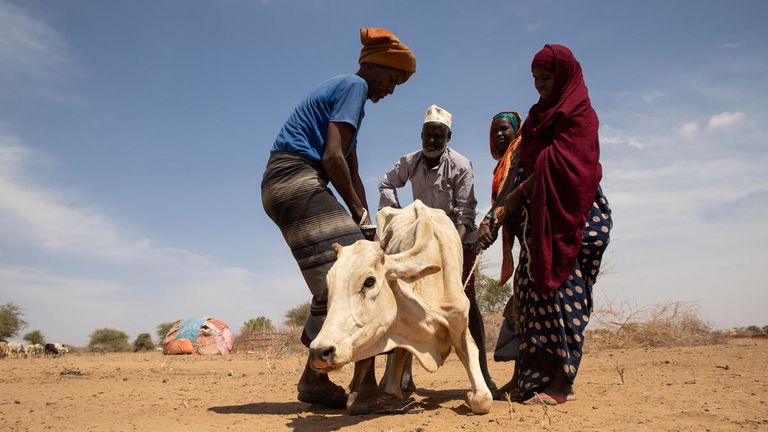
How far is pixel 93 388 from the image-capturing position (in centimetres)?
605

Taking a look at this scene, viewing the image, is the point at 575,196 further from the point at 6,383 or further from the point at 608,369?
the point at 6,383

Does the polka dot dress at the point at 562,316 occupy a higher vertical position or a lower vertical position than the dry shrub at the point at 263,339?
higher

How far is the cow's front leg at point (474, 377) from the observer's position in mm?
3893

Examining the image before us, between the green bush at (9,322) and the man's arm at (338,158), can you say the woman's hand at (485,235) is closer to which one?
the man's arm at (338,158)

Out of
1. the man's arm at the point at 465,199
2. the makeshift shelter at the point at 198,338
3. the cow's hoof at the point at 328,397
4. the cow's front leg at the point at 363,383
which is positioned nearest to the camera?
the cow's front leg at the point at 363,383

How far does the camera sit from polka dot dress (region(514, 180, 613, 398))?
14.2 ft

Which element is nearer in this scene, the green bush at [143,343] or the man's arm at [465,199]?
the man's arm at [465,199]

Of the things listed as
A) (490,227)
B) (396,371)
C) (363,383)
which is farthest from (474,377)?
(490,227)

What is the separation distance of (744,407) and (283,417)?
3239mm

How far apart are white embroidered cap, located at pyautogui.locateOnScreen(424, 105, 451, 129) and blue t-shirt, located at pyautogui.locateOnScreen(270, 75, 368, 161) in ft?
4.31

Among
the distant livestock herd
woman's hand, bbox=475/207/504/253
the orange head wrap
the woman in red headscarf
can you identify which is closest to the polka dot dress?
the woman in red headscarf

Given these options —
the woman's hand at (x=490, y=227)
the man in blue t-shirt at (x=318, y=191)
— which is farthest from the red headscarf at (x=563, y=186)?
the man in blue t-shirt at (x=318, y=191)

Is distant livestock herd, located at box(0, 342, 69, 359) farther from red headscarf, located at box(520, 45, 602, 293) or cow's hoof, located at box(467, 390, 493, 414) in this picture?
red headscarf, located at box(520, 45, 602, 293)

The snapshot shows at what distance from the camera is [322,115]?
174 inches
